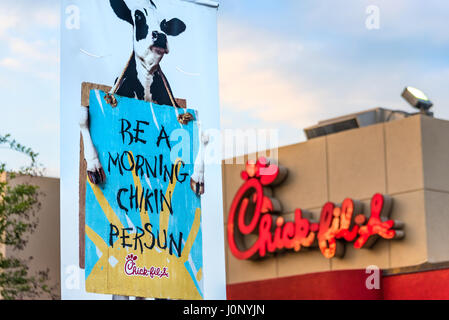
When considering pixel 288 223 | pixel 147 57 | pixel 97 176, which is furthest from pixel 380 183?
pixel 97 176

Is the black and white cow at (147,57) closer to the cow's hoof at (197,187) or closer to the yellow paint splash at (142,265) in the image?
the cow's hoof at (197,187)

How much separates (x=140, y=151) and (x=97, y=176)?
64cm

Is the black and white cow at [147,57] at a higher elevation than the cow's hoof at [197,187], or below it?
higher

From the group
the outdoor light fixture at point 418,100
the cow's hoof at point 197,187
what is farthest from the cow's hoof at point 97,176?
the outdoor light fixture at point 418,100

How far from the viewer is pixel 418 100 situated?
2372cm

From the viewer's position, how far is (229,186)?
26891 millimetres

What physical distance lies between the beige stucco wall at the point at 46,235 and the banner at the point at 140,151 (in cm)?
1664

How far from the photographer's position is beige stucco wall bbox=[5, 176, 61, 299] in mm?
27516

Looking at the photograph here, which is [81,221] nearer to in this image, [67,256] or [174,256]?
[67,256]

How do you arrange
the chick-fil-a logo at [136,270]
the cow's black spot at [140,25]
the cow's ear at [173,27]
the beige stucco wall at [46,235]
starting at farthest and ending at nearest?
the beige stucco wall at [46,235]
the cow's ear at [173,27]
the cow's black spot at [140,25]
the chick-fil-a logo at [136,270]

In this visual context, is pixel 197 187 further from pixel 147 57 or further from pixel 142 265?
pixel 147 57

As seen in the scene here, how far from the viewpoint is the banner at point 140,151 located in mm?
10508

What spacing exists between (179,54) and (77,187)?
2310 millimetres
